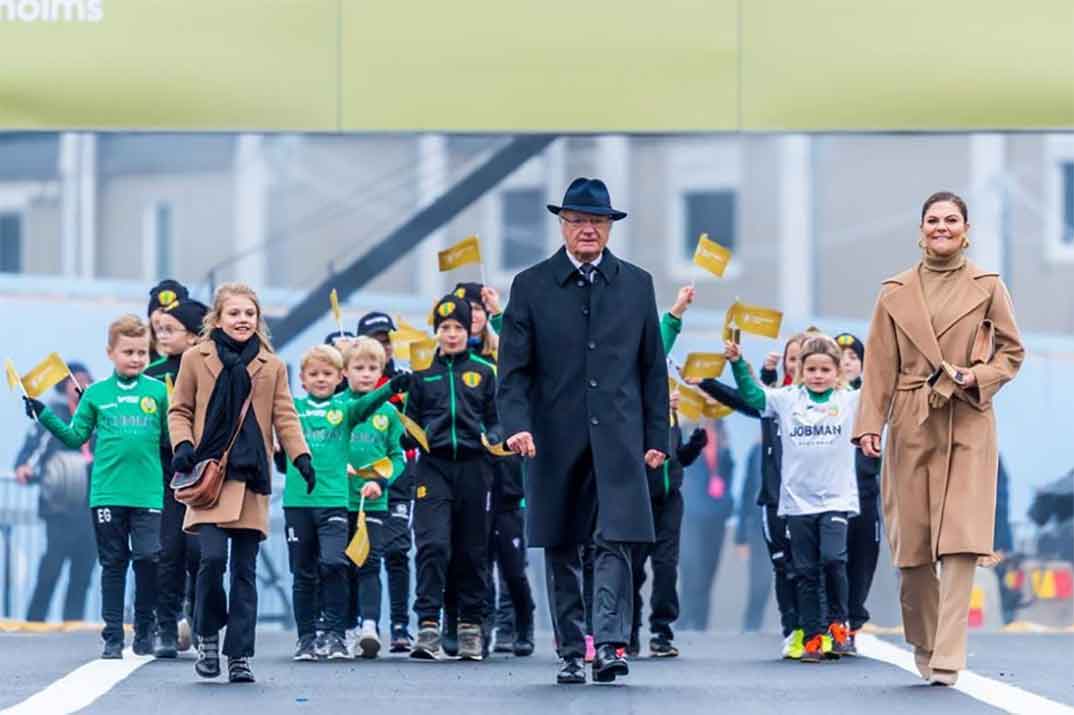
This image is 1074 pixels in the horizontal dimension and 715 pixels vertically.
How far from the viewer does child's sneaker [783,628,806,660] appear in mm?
13453

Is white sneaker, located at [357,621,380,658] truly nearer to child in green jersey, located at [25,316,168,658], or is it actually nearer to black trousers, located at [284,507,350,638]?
black trousers, located at [284,507,350,638]

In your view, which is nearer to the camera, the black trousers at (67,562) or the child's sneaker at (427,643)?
the child's sneaker at (427,643)

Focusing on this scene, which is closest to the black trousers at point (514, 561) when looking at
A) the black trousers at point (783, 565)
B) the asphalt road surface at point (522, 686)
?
the asphalt road surface at point (522, 686)

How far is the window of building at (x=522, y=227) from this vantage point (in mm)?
16594

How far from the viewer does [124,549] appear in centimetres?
1318

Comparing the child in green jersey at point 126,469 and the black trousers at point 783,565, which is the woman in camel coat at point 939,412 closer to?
the black trousers at point 783,565

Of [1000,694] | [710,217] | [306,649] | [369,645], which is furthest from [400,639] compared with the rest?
[1000,694]

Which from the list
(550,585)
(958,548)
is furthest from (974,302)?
(550,585)

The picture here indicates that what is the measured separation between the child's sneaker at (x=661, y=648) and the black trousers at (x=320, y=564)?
4.70ft

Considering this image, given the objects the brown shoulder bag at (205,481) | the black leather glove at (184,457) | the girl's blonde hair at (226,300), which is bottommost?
the brown shoulder bag at (205,481)

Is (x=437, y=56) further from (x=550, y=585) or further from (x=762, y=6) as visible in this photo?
(x=550, y=585)

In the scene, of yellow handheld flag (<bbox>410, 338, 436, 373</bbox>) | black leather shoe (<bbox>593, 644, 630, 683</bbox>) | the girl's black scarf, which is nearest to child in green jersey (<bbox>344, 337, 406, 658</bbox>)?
yellow handheld flag (<bbox>410, 338, 436, 373</bbox>)

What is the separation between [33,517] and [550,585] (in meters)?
5.42

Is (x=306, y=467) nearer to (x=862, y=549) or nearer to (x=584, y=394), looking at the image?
(x=584, y=394)
